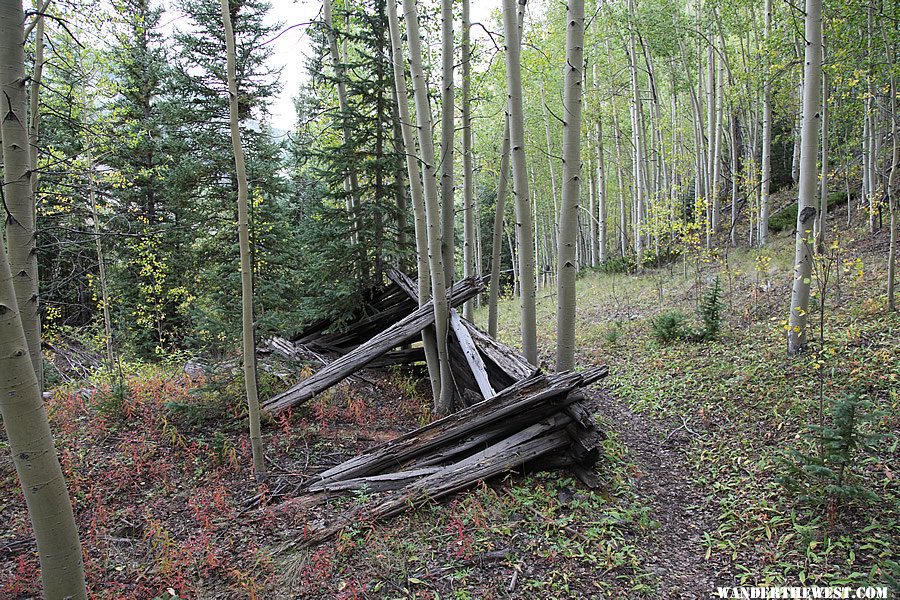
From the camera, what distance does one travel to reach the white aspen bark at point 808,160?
5977 mm

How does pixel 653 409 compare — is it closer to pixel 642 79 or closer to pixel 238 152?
pixel 238 152

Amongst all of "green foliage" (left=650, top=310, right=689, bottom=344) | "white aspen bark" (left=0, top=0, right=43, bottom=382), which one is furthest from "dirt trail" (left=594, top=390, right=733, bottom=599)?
"white aspen bark" (left=0, top=0, right=43, bottom=382)

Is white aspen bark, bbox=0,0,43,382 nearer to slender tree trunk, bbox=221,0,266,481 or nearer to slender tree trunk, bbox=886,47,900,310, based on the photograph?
slender tree trunk, bbox=221,0,266,481

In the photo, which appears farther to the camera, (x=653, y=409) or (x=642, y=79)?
(x=642, y=79)

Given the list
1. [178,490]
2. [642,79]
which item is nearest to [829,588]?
[178,490]

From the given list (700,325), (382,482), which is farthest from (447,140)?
(700,325)

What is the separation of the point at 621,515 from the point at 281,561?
10.1 feet

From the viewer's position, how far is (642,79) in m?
20.1

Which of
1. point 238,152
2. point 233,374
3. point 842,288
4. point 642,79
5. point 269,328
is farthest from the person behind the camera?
point 642,79

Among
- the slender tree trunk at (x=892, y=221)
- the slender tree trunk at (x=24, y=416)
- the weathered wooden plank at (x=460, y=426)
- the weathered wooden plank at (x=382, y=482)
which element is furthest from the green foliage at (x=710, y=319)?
the slender tree trunk at (x=24, y=416)

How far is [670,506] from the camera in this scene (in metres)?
4.55

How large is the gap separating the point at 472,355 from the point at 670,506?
2.90 meters

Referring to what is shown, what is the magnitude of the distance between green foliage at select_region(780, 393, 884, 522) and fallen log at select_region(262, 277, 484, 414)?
450cm

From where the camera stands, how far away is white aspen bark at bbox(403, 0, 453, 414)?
5.74 meters
